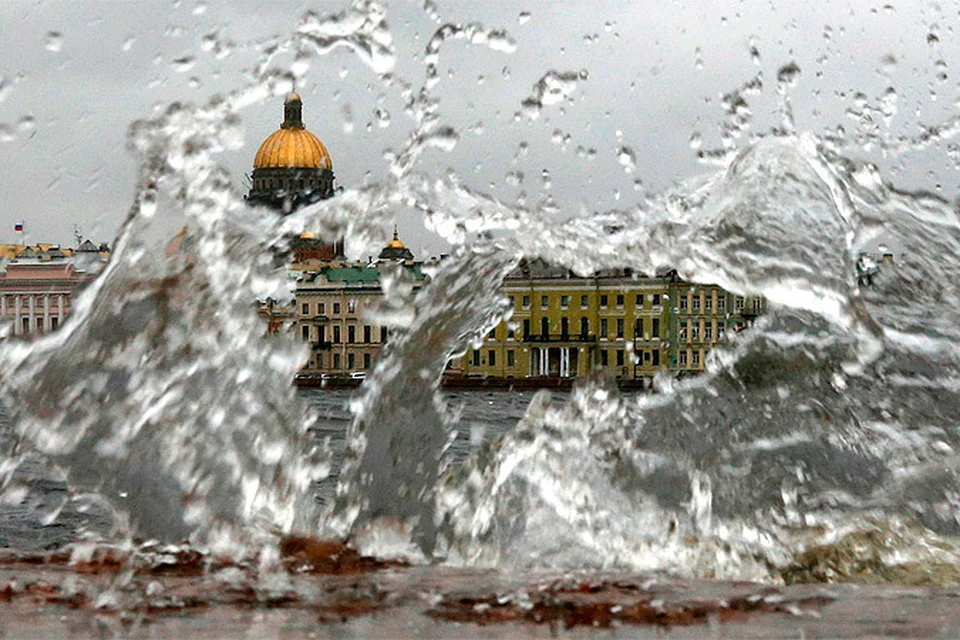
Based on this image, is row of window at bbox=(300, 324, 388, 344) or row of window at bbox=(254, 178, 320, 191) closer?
row of window at bbox=(300, 324, 388, 344)

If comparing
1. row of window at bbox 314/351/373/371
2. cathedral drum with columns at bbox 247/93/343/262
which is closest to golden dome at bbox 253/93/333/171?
cathedral drum with columns at bbox 247/93/343/262

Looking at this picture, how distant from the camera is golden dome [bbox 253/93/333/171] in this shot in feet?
290

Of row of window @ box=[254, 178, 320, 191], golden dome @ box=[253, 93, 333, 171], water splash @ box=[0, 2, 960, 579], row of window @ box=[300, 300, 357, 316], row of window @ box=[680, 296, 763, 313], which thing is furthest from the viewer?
golden dome @ box=[253, 93, 333, 171]

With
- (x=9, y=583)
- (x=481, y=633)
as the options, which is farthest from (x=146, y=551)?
(x=481, y=633)

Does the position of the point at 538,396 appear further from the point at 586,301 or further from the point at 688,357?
the point at 586,301

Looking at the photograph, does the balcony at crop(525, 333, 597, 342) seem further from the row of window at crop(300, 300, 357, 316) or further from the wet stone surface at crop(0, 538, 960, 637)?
the wet stone surface at crop(0, 538, 960, 637)

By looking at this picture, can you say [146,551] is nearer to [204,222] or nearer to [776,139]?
[204,222]

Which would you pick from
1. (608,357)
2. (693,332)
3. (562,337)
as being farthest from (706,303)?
(562,337)

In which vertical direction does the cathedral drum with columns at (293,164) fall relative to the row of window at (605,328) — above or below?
above

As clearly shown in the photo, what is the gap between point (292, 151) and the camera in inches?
3519

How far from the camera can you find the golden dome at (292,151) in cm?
8838

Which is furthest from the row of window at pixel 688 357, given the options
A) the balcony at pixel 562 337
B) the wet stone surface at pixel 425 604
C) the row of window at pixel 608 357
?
the wet stone surface at pixel 425 604

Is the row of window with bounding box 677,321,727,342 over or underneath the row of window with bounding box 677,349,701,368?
over

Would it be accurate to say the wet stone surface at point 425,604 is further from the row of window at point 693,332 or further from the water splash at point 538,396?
the row of window at point 693,332
